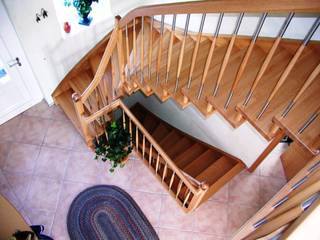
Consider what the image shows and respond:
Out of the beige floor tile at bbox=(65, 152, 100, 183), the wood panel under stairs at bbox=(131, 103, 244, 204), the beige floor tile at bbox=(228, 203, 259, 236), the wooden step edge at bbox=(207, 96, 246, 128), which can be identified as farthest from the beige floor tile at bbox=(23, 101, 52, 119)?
the beige floor tile at bbox=(228, 203, 259, 236)

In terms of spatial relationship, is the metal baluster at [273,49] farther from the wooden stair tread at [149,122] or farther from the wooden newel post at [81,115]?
the wooden stair tread at [149,122]

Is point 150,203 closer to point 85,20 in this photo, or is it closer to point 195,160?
point 195,160

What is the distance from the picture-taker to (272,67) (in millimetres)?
2635

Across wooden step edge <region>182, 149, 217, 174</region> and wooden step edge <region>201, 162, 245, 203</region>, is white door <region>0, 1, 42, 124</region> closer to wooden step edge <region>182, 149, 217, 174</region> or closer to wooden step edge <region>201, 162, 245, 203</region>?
wooden step edge <region>182, 149, 217, 174</region>

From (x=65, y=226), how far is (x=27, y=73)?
1755mm

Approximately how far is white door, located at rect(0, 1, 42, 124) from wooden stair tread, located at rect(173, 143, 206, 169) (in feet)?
6.49

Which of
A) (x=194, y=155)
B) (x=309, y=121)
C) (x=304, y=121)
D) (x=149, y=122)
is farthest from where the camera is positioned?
(x=149, y=122)

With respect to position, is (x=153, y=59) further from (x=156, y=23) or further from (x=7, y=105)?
(x=7, y=105)

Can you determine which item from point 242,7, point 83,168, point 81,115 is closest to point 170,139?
point 83,168

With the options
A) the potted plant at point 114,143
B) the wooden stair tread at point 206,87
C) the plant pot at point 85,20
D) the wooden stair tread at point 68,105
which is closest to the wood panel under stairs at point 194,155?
the potted plant at point 114,143

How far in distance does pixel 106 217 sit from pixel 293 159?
85.1 inches

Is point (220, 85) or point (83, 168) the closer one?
point (220, 85)

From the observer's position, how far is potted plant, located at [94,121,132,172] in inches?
126

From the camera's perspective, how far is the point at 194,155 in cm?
416
